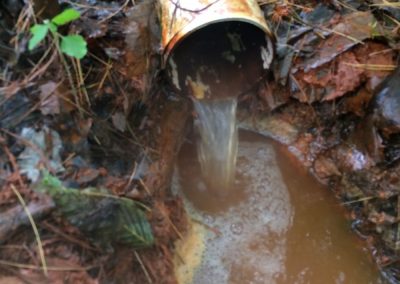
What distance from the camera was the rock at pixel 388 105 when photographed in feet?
5.26

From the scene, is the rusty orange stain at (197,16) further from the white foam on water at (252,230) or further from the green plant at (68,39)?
the white foam on water at (252,230)

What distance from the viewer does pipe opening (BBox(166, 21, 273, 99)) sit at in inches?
70.0

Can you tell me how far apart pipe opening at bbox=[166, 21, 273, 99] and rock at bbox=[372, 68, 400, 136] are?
1.33ft

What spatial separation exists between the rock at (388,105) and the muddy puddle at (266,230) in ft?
1.26

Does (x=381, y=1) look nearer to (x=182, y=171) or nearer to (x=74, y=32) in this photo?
(x=182, y=171)

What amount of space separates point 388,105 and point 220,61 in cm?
64

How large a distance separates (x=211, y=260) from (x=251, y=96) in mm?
690

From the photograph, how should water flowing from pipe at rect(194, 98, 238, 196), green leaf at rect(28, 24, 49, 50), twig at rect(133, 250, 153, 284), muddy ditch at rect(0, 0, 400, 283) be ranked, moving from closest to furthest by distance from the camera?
green leaf at rect(28, 24, 49, 50) < muddy ditch at rect(0, 0, 400, 283) < twig at rect(133, 250, 153, 284) < water flowing from pipe at rect(194, 98, 238, 196)

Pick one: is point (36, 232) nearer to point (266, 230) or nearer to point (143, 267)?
point (143, 267)

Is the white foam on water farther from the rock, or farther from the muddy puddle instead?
the rock

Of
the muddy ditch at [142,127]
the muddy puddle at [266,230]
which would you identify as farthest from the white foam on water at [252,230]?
the muddy ditch at [142,127]

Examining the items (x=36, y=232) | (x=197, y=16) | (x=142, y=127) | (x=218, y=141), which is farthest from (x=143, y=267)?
(x=197, y=16)

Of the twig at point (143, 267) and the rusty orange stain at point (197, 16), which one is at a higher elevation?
the rusty orange stain at point (197, 16)

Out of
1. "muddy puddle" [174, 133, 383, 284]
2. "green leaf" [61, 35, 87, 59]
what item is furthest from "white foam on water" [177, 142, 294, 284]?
"green leaf" [61, 35, 87, 59]
